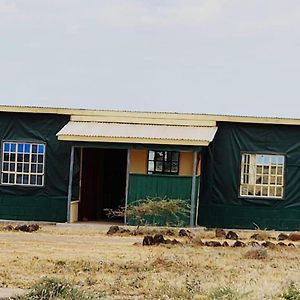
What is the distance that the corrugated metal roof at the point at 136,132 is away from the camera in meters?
23.8

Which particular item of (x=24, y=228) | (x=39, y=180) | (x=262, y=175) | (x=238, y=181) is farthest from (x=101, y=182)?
(x=24, y=228)

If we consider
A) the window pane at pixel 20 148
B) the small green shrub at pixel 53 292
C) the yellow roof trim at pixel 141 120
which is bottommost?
the small green shrub at pixel 53 292

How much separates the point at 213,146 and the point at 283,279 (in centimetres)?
1176

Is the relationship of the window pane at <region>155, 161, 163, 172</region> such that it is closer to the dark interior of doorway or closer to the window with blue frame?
the dark interior of doorway

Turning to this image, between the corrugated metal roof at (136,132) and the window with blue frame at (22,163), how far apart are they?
136 centimetres

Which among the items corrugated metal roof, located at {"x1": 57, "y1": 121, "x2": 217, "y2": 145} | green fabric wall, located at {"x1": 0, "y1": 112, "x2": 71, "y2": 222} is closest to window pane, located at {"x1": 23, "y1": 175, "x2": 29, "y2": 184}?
green fabric wall, located at {"x1": 0, "y1": 112, "x2": 71, "y2": 222}

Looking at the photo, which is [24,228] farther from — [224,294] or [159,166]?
[224,294]

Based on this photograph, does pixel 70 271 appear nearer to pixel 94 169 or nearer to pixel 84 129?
pixel 84 129

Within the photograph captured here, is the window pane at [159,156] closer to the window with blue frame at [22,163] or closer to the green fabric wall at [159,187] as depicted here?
the green fabric wall at [159,187]

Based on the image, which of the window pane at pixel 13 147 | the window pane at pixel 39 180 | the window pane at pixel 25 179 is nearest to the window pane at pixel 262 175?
the window pane at pixel 39 180

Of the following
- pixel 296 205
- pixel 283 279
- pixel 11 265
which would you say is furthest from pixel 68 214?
pixel 283 279

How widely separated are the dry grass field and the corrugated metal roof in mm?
3725

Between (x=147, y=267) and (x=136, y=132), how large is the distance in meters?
9.99

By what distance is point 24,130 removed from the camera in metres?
25.5
